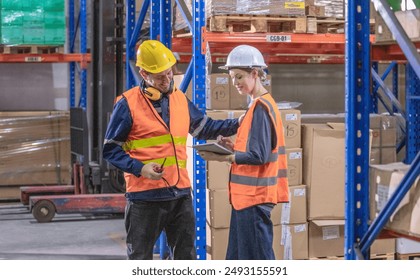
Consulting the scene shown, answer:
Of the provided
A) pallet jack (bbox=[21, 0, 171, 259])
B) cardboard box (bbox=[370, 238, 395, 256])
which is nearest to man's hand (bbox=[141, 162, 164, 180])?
cardboard box (bbox=[370, 238, 395, 256])

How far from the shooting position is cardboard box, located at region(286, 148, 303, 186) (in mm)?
6895

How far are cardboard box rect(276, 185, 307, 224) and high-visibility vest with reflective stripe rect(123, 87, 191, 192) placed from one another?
191 centimetres

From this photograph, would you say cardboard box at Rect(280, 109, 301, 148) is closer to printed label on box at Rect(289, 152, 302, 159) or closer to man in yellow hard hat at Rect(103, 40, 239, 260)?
printed label on box at Rect(289, 152, 302, 159)

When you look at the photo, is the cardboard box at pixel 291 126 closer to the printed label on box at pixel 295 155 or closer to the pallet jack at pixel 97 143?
the printed label on box at pixel 295 155

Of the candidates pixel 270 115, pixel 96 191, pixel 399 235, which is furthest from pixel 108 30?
pixel 399 235

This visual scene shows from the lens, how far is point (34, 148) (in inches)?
439

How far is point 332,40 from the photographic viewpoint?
7871 millimetres

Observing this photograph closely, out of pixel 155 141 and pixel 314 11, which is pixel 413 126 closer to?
pixel 314 11

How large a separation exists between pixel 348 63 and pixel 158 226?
202 cm

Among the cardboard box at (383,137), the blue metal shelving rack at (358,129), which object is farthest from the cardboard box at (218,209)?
the blue metal shelving rack at (358,129)

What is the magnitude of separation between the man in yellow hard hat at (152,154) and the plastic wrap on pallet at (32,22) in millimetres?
5752

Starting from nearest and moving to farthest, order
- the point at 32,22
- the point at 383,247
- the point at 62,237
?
the point at 383,247
the point at 62,237
the point at 32,22

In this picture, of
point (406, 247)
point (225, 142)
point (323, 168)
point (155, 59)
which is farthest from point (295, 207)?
point (155, 59)

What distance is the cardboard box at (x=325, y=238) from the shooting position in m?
7.04
